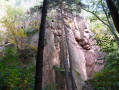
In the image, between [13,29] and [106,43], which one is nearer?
[106,43]

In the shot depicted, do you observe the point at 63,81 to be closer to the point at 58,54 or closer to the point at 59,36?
the point at 58,54

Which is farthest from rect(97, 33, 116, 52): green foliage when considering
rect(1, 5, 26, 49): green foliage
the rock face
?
rect(1, 5, 26, 49): green foliage

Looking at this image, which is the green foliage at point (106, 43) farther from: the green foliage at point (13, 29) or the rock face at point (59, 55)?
the green foliage at point (13, 29)

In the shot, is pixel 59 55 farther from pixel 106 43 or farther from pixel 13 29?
pixel 106 43

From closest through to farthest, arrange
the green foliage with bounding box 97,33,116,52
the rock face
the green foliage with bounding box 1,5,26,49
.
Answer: the green foliage with bounding box 97,33,116,52 < the rock face < the green foliage with bounding box 1,5,26,49

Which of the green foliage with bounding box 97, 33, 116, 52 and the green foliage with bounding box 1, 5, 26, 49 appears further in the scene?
the green foliage with bounding box 1, 5, 26, 49

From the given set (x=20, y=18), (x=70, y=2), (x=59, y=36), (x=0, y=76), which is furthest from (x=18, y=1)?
(x=0, y=76)

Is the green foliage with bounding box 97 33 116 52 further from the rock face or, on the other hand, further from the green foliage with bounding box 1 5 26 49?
the green foliage with bounding box 1 5 26 49

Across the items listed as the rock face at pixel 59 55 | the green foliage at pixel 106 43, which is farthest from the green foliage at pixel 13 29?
the green foliage at pixel 106 43

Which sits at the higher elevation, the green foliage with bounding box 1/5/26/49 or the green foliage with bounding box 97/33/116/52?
the green foliage with bounding box 1/5/26/49

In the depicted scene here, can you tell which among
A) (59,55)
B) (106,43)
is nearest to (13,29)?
(59,55)

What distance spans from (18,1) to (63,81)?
18538mm

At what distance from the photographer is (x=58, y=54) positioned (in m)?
14.6

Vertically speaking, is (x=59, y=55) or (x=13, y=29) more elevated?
(x=13, y=29)
